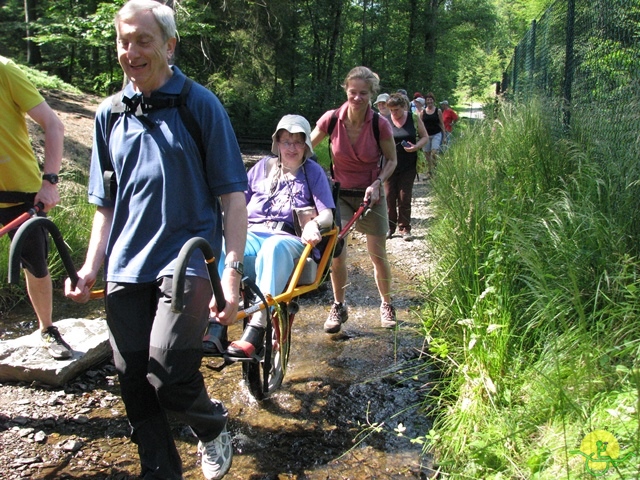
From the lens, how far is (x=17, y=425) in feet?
11.8

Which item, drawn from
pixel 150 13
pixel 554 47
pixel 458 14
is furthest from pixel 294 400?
pixel 458 14

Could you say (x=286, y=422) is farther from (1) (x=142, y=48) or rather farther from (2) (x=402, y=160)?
(2) (x=402, y=160)

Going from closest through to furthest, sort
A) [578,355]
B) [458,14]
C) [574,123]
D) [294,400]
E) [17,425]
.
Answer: [578,355] < [17,425] < [294,400] < [574,123] < [458,14]

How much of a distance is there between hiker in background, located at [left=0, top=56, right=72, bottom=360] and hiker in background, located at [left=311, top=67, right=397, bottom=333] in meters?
2.10

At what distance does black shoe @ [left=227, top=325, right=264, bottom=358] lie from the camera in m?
3.03

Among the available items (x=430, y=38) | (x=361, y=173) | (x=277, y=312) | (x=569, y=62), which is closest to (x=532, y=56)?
(x=569, y=62)

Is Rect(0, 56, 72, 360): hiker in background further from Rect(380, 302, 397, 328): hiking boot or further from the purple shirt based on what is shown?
Rect(380, 302, 397, 328): hiking boot

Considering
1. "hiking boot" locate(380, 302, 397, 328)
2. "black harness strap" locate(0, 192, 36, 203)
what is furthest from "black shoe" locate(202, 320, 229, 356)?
"hiking boot" locate(380, 302, 397, 328)

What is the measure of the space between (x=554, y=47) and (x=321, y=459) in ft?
21.7

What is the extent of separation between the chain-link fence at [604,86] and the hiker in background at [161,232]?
2.46 metres

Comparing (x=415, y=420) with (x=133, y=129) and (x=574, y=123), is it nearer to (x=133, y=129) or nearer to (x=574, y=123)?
(x=133, y=129)

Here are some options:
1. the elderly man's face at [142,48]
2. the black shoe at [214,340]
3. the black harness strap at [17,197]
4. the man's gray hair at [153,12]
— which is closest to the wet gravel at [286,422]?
the black shoe at [214,340]

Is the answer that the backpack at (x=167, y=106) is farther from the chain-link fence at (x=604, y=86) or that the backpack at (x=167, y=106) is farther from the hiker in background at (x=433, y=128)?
the hiker in background at (x=433, y=128)

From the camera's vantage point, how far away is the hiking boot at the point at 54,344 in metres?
4.15
